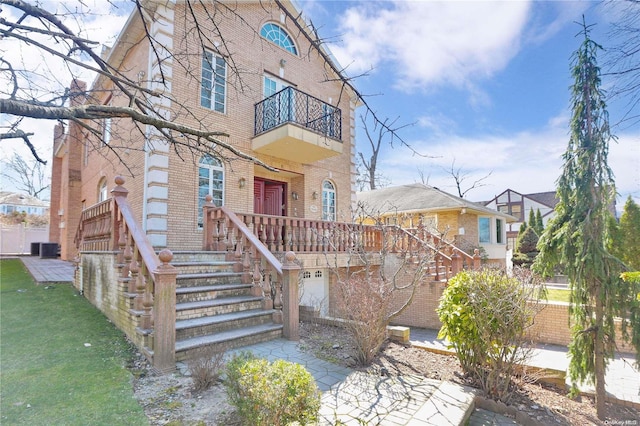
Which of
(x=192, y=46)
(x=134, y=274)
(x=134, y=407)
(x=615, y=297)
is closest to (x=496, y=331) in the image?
(x=615, y=297)

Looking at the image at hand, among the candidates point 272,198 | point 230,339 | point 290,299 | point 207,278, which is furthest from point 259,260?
point 272,198

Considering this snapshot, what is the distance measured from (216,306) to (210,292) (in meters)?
0.41

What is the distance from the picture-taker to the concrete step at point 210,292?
5.71 metres

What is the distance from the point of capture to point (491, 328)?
4.25 m

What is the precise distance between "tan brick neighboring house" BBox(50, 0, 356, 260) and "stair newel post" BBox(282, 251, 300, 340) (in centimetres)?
271

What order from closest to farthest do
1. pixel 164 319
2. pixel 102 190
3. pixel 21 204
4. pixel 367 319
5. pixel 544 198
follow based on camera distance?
1. pixel 164 319
2. pixel 367 319
3. pixel 102 190
4. pixel 21 204
5. pixel 544 198

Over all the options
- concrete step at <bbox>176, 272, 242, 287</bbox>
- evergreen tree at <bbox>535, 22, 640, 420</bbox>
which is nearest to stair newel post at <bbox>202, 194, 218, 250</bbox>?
concrete step at <bbox>176, 272, 242, 287</bbox>

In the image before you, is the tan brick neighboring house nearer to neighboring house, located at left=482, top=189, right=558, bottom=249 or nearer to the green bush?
the green bush

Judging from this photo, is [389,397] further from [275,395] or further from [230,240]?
[230,240]

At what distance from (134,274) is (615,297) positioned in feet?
22.6

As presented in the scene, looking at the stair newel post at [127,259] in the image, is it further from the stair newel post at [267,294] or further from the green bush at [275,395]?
the green bush at [275,395]

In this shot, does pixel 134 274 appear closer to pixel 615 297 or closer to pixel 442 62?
pixel 442 62

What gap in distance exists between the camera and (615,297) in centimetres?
435

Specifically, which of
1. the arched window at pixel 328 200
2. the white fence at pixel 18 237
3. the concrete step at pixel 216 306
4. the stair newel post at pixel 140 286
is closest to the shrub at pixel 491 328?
the concrete step at pixel 216 306
